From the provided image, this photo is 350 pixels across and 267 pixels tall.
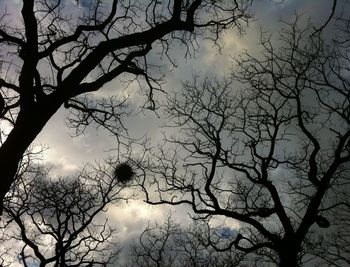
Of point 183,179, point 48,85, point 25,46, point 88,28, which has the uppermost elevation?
point 183,179

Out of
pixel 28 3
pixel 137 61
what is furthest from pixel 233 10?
pixel 28 3

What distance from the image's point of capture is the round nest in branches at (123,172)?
1064 cm

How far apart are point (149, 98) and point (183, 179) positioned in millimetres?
5196

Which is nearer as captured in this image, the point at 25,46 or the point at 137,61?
the point at 25,46

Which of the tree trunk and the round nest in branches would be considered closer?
the tree trunk

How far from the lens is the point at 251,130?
12.0 meters

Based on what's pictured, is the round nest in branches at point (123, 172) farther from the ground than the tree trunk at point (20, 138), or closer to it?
farther from the ground

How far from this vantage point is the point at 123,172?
10.7 meters

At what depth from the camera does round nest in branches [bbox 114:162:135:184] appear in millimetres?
10641

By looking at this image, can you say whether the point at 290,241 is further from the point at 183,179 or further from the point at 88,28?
the point at 88,28

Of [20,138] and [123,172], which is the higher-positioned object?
[123,172]

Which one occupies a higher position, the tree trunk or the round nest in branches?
the round nest in branches

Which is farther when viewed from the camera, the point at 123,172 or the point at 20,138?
the point at 123,172

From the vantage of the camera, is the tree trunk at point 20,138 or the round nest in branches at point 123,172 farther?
the round nest in branches at point 123,172
